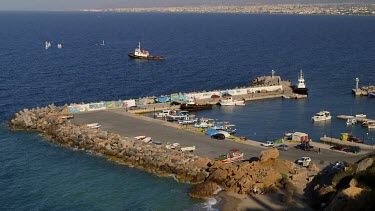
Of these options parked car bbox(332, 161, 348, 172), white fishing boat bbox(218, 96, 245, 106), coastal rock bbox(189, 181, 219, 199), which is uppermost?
white fishing boat bbox(218, 96, 245, 106)

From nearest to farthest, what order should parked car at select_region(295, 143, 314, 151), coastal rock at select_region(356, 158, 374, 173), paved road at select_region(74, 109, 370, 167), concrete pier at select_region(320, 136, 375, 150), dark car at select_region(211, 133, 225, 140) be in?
coastal rock at select_region(356, 158, 374, 173)
paved road at select_region(74, 109, 370, 167)
parked car at select_region(295, 143, 314, 151)
concrete pier at select_region(320, 136, 375, 150)
dark car at select_region(211, 133, 225, 140)

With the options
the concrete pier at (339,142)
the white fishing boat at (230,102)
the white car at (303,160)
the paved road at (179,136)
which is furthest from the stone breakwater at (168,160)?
the white fishing boat at (230,102)

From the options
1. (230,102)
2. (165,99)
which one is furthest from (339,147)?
(165,99)

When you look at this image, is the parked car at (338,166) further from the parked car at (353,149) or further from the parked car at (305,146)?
the parked car at (305,146)

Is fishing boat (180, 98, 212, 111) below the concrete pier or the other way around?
the other way around

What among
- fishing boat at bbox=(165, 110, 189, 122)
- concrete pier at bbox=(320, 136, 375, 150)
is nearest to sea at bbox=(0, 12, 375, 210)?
concrete pier at bbox=(320, 136, 375, 150)

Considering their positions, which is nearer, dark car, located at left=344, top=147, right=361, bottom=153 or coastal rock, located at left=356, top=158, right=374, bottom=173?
coastal rock, located at left=356, top=158, right=374, bottom=173

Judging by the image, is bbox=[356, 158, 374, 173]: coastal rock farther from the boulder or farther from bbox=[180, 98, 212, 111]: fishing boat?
bbox=[180, 98, 212, 111]: fishing boat

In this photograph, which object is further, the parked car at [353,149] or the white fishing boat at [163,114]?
the white fishing boat at [163,114]

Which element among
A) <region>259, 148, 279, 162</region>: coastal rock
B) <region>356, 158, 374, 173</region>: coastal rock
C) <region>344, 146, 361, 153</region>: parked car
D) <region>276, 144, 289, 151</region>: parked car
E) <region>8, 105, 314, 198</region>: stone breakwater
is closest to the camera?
<region>356, 158, 374, 173</region>: coastal rock
